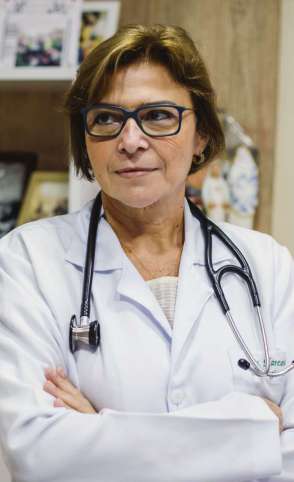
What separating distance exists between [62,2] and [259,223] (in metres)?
1.02

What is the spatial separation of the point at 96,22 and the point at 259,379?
1.33 meters

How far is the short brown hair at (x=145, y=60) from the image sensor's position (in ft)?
4.48

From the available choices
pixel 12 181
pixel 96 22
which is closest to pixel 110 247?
pixel 12 181

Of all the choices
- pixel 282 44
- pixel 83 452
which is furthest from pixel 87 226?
pixel 282 44

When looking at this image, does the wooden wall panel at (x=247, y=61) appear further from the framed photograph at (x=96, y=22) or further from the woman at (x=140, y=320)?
the woman at (x=140, y=320)

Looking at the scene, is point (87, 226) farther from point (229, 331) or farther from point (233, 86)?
point (233, 86)

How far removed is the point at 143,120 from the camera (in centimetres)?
136

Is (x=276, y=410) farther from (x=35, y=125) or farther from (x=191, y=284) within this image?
(x=35, y=125)

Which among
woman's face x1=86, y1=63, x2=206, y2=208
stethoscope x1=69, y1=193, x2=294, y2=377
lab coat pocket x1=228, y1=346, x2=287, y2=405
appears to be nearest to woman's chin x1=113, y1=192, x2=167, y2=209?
woman's face x1=86, y1=63, x2=206, y2=208

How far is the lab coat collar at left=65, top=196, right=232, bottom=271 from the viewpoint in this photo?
1.41 m

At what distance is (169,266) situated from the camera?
1485 millimetres

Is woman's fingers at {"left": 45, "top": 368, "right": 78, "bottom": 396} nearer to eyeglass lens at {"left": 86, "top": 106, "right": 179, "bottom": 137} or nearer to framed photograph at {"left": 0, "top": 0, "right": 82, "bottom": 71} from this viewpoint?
eyeglass lens at {"left": 86, "top": 106, "right": 179, "bottom": 137}

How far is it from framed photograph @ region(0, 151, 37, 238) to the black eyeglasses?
83cm

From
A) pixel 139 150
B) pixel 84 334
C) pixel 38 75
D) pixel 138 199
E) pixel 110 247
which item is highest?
pixel 38 75
